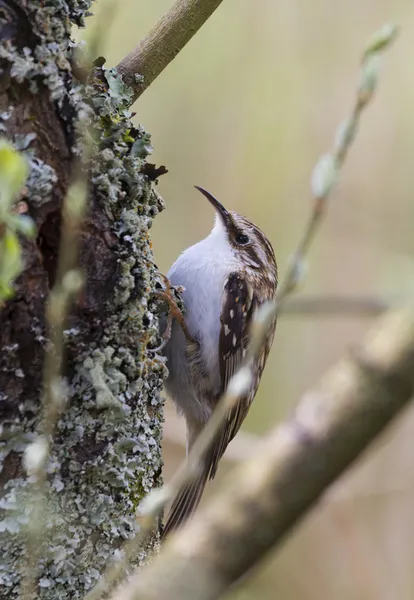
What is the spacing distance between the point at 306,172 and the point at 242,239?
1843mm

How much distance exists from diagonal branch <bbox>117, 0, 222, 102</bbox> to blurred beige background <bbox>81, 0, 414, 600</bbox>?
235 centimetres

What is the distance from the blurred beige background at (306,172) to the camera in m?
4.64

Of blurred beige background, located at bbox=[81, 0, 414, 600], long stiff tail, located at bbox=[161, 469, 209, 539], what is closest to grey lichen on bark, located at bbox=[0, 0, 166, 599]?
long stiff tail, located at bbox=[161, 469, 209, 539]

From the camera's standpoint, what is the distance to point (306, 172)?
498 centimetres

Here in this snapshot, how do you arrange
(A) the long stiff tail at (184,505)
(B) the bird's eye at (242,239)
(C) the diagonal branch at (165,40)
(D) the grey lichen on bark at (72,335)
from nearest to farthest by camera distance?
(D) the grey lichen on bark at (72,335)
(C) the diagonal branch at (165,40)
(A) the long stiff tail at (184,505)
(B) the bird's eye at (242,239)

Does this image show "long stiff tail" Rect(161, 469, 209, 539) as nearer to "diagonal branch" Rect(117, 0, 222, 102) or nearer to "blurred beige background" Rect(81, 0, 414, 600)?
"diagonal branch" Rect(117, 0, 222, 102)

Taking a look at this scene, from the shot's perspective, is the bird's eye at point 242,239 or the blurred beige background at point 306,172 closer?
the bird's eye at point 242,239

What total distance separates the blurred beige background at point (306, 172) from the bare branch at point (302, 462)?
366 centimetres

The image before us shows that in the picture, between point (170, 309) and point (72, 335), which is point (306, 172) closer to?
point (170, 309)

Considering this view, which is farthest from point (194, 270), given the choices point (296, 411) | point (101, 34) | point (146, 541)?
point (296, 411)

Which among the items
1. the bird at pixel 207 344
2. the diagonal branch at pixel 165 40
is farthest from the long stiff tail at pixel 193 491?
the diagonal branch at pixel 165 40

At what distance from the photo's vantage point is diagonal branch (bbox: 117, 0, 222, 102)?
2.25 metres

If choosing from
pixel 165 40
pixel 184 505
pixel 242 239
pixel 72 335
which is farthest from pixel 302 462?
pixel 242 239

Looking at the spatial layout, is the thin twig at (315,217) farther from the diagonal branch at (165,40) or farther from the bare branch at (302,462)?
the diagonal branch at (165,40)
